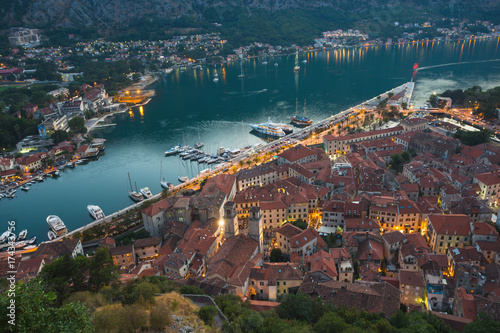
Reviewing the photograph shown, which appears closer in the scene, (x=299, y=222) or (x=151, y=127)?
(x=299, y=222)

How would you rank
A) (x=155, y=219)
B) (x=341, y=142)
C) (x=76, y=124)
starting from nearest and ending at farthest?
(x=155, y=219), (x=341, y=142), (x=76, y=124)

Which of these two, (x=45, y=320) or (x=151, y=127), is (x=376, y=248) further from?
(x=151, y=127)

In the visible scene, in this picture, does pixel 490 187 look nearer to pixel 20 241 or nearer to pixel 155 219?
pixel 155 219

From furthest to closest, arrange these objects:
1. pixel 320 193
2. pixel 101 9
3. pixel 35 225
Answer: pixel 101 9 < pixel 35 225 < pixel 320 193

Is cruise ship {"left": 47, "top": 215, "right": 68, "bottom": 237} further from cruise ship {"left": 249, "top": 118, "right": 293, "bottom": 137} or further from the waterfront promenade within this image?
cruise ship {"left": 249, "top": 118, "right": 293, "bottom": 137}

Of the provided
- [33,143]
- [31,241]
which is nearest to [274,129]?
[31,241]

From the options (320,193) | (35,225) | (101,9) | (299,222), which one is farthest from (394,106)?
(101,9)

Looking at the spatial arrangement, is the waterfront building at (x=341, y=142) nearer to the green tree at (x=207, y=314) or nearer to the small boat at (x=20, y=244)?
the green tree at (x=207, y=314)
